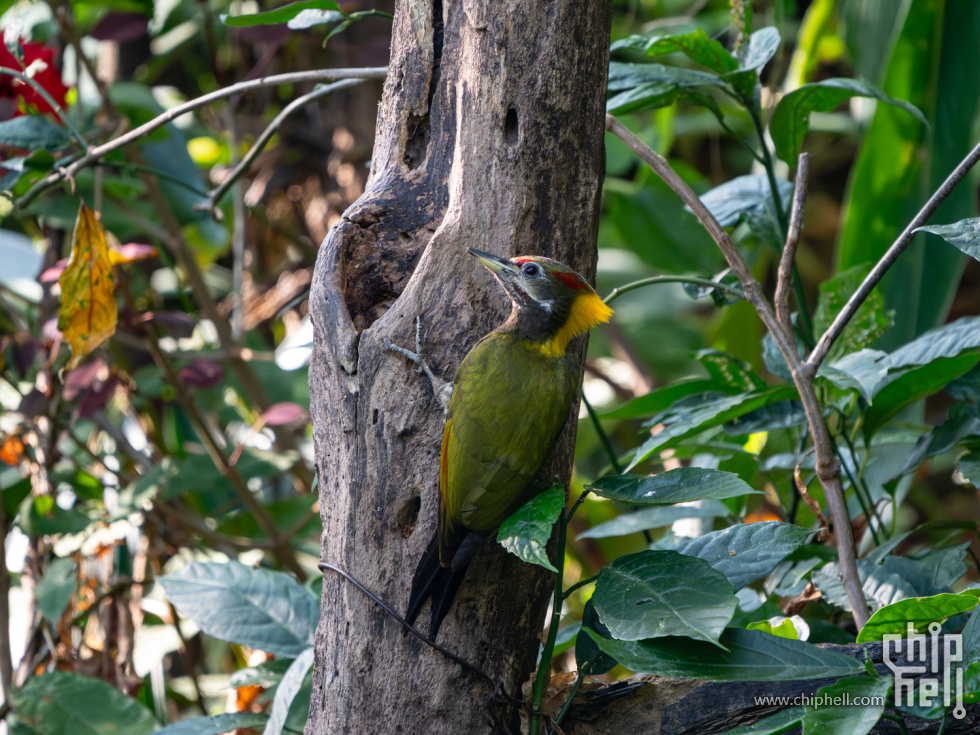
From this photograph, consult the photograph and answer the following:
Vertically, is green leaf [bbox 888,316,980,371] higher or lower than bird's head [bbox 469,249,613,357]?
lower

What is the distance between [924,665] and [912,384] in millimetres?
686

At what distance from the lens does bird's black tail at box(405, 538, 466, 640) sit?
132cm

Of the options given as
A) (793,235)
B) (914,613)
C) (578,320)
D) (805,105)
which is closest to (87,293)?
(578,320)

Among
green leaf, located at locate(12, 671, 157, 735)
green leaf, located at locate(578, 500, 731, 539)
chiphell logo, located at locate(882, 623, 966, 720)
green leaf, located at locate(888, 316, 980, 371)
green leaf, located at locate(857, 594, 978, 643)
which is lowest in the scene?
green leaf, located at locate(12, 671, 157, 735)

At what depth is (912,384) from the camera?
1708mm

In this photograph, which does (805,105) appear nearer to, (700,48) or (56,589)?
(700,48)

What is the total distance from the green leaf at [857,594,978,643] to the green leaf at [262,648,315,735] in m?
0.97

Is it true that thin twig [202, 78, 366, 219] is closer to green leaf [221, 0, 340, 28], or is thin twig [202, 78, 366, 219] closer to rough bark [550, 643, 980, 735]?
green leaf [221, 0, 340, 28]

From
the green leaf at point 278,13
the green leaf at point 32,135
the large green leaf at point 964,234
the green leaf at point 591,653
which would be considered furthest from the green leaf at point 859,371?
the green leaf at point 32,135

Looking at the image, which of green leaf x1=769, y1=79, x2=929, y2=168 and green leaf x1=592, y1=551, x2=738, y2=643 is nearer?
green leaf x1=592, y1=551, x2=738, y2=643

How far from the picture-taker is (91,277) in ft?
6.29

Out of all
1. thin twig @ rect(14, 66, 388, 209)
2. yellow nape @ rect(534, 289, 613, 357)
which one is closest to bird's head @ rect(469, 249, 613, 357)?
yellow nape @ rect(534, 289, 613, 357)

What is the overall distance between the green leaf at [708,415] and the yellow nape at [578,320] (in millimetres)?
247

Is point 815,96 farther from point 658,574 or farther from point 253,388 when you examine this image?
point 253,388
